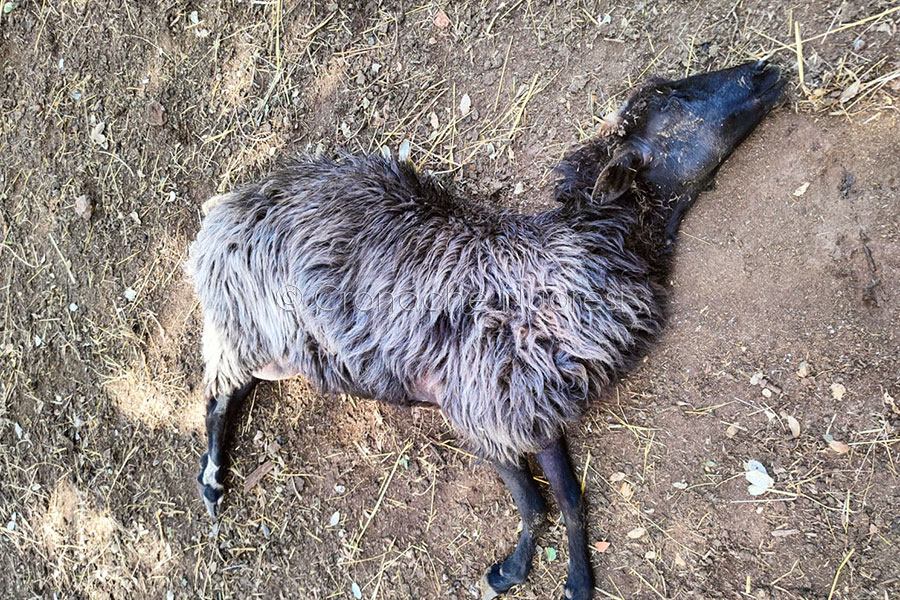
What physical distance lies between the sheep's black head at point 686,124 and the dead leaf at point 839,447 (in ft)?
4.14

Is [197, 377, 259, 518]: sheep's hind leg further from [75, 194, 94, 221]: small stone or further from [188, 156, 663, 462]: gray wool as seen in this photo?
[75, 194, 94, 221]: small stone

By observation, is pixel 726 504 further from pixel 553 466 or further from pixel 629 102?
pixel 629 102

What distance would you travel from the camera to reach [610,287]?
2.50m

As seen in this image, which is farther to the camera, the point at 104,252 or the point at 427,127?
the point at 104,252

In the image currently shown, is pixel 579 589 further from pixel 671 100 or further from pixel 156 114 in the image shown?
pixel 156 114

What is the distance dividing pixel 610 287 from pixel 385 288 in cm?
98

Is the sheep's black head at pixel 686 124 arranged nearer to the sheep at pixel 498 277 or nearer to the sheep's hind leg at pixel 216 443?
the sheep at pixel 498 277

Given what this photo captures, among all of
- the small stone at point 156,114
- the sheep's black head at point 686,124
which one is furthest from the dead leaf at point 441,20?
the small stone at point 156,114

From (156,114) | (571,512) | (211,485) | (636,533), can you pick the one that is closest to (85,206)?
(156,114)

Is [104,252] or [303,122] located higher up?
[303,122]

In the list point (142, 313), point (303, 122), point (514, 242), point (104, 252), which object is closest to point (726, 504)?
point (514, 242)

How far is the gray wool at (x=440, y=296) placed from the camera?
8.11 feet

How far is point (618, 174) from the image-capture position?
95.2 inches

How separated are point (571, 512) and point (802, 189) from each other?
181cm
